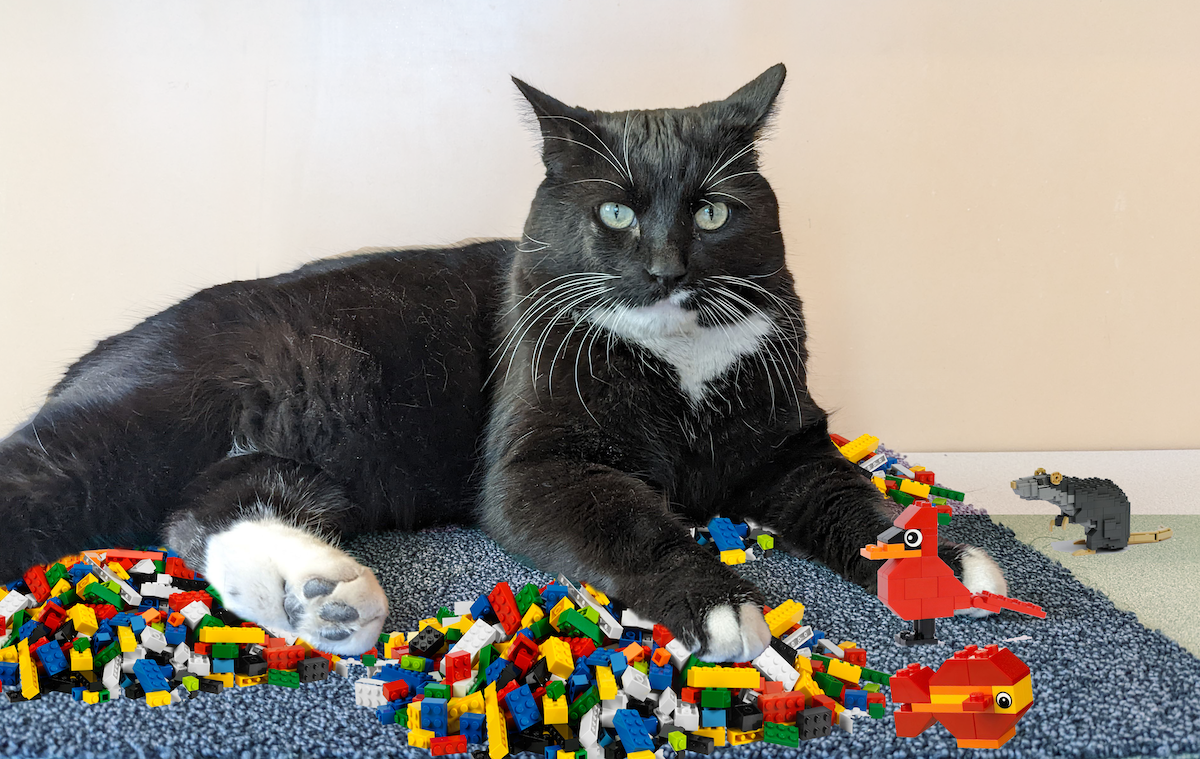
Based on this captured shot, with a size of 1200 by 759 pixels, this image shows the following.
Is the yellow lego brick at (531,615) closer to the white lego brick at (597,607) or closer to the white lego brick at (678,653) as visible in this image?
the white lego brick at (597,607)

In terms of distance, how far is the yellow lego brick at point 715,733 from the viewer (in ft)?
2.81

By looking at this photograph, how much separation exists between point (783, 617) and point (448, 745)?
15.4 inches

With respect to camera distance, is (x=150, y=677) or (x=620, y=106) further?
(x=620, y=106)

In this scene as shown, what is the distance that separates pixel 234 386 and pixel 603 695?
0.75m

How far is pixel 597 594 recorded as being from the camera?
3.63ft

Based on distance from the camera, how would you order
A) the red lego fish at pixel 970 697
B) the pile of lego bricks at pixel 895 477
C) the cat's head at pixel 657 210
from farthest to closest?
the pile of lego bricks at pixel 895 477
the cat's head at pixel 657 210
the red lego fish at pixel 970 697

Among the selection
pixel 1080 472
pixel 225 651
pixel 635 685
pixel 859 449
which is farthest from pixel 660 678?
pixel 1080 472

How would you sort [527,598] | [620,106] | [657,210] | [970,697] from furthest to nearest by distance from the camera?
[620,106] < [657,210] < [527,598] < [970,697]

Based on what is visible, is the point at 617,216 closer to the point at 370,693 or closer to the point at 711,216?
the point at 711,216

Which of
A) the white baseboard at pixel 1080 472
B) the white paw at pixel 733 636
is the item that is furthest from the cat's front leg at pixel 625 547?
the white baseboard at pixel 1080 472

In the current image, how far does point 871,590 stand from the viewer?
117cm

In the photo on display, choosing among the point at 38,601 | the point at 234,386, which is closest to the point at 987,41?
the point at 234,386

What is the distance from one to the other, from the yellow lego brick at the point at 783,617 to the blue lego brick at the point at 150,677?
629mm

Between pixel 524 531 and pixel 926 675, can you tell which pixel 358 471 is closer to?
pixel 524 531
